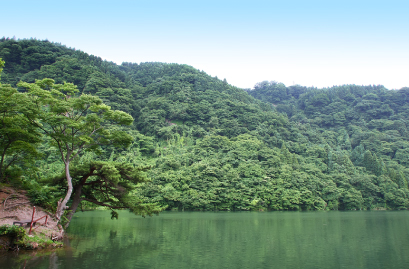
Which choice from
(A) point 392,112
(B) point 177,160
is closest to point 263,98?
(A) point 392,112

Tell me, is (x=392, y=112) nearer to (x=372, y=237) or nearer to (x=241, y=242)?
(x=372, y=237)

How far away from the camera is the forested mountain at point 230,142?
49969 millimetres

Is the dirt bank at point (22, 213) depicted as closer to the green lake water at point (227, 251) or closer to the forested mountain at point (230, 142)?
the green lake water at point (227, 251)

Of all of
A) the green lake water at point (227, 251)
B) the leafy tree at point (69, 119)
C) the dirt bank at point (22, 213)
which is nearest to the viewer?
the green lake water at point (227, 251)

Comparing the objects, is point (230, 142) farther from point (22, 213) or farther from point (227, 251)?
point (22, 213)

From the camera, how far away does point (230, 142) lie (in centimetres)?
6216

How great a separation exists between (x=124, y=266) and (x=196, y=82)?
78996mm

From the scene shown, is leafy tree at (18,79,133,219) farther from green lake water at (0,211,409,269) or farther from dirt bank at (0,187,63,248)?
green lake water at (0,211,409,269)

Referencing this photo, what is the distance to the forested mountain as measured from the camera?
49969 millimetres

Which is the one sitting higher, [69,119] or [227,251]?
[69,119]

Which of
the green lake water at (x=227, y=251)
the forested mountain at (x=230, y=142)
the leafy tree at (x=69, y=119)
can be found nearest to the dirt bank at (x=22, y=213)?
the leafy tree at (x=69, y=119)

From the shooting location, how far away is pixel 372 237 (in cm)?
2017

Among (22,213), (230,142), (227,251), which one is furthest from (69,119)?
(230,142)

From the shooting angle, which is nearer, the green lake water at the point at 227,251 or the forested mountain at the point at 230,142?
the green lake water at the point at 227,251
